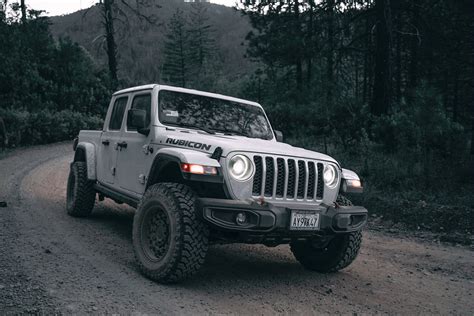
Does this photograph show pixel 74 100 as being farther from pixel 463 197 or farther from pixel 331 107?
pixel 463 197

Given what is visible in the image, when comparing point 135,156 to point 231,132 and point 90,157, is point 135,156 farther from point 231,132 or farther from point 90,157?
point 90,157

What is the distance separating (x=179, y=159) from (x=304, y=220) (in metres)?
1.32

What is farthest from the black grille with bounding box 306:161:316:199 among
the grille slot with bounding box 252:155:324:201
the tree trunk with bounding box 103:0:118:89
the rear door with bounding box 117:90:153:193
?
the tree trunk with bounding box 103:0:118:89

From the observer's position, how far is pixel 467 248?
21.9 feet

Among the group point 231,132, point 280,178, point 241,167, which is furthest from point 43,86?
point 280,178

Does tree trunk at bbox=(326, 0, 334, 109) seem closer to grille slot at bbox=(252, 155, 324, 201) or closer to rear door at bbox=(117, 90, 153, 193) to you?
rear door at bbox=(117, 90, 153, 193)

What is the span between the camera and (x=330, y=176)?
4.79 metres

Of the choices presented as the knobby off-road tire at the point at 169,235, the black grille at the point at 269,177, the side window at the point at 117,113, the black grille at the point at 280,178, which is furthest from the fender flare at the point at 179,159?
the side window at the point at 117,113

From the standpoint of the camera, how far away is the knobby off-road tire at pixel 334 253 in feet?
16.5

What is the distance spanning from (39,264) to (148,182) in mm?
1383

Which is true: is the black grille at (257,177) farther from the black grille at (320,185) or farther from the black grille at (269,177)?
the black grille at (320,185)

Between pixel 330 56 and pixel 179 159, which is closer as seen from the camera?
pixel 179 159

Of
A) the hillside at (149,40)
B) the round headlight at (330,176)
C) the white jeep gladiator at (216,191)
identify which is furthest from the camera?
the hillside at (149,40)

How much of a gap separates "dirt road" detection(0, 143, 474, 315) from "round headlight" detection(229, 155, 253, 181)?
3.66ft
